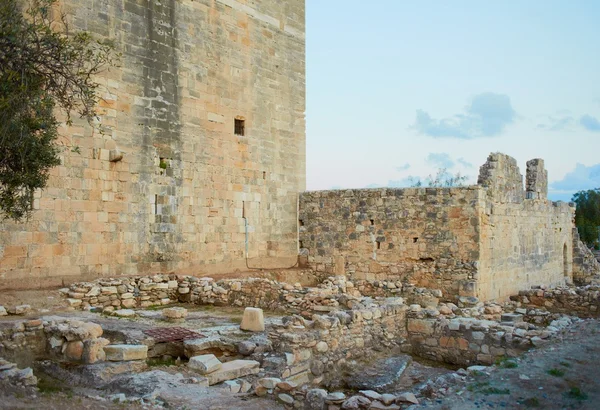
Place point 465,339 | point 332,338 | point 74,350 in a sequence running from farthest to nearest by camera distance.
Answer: point 465,339
point 332,338
point 74,350

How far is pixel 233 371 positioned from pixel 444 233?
8.30 meters

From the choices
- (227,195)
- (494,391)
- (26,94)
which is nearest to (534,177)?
(227,195)

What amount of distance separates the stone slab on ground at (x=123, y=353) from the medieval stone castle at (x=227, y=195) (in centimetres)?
465

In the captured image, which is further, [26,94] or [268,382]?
[26,94]

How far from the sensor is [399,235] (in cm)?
1466

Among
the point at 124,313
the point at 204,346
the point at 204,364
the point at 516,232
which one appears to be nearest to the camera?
the point at 204,364

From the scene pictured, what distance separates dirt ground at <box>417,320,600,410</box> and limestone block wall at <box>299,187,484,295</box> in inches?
226

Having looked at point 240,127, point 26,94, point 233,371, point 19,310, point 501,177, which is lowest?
point 233,371

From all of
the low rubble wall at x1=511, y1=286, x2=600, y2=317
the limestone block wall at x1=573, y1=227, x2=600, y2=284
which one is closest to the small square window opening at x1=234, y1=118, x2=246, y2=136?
the low rubble wall at x1=511, y1=286, x2=600, y2=317

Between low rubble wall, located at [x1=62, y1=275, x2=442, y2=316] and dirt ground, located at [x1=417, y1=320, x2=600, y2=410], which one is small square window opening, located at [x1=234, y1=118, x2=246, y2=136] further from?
dirt ground, located at [x1=417, y1=320, x2=600, y2=410]

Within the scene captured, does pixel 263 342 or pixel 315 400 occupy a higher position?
pixel 263 342

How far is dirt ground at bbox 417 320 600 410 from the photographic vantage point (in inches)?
226

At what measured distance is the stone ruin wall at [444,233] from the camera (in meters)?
13.6

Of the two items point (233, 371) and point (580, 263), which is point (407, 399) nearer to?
point (233, 371)
